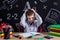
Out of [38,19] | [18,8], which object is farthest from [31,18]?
[18,8]

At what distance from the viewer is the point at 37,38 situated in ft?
5.48

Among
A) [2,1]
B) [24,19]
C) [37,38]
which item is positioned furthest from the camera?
[2,1]

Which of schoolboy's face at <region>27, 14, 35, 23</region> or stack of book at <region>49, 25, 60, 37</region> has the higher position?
schoolboy's face at <region>27, 14, 35, 23</region>

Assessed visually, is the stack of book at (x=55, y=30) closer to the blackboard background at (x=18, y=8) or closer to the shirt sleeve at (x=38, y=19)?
the shirt sleeve at (x=38, y=19)

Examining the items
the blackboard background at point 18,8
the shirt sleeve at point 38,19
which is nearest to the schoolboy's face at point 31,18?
the shirt sleeve at point 38,19

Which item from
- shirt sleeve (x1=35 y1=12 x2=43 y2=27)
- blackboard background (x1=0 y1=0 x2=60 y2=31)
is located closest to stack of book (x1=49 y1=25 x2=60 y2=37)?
shirt sleeve (x1=35 y1=12 x2=43 y2=27)

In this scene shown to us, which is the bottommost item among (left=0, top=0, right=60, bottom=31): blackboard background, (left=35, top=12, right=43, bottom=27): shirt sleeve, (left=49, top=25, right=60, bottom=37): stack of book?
(left=49, top=25, right=60, bottom=37): stack of book

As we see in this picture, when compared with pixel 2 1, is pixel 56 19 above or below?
below

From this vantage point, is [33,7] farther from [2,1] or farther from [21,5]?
[2,1]

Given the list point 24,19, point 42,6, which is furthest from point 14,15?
point 42,6

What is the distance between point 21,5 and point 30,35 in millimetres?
548

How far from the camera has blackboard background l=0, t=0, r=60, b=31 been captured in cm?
207

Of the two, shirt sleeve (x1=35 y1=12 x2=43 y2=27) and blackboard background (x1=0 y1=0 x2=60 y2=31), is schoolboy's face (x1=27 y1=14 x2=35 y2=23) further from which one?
blackboard background (x1=0 y1=0 x2=60 y2=31)

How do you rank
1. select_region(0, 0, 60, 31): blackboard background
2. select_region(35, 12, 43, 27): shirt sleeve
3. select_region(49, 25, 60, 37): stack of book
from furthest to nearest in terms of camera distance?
1. select_region(0, 0, 60, 31): blackboard background
2. select_region(35, 12, 43, 27): shirt sleeve
3. select_region(49, 25, 60, 37): stack of book
